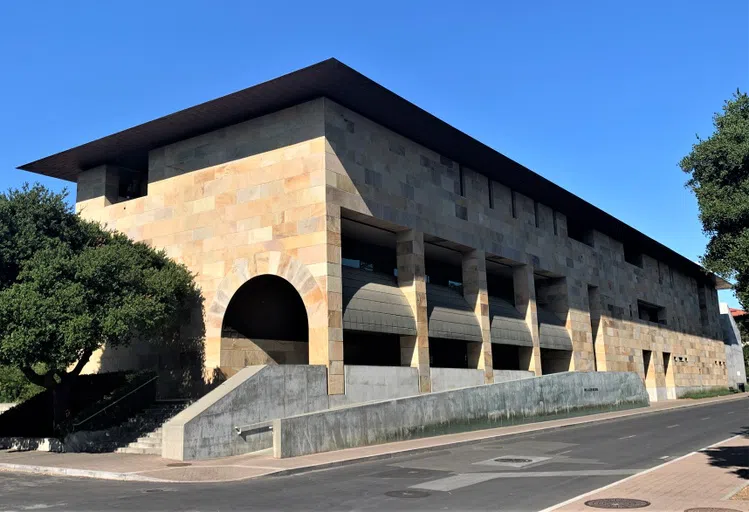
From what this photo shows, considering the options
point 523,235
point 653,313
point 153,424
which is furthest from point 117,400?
point 653,313

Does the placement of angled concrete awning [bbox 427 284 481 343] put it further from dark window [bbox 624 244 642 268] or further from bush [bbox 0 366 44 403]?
dark window [bbox 624 244 642 268]

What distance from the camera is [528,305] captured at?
35250 mm

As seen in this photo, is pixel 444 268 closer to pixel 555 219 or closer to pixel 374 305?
pixel 555 219

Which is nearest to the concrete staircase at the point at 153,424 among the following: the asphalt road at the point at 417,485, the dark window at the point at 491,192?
the asphalt road at the point at 417,485

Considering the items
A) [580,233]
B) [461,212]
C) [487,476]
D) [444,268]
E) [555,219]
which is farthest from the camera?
[580,233]

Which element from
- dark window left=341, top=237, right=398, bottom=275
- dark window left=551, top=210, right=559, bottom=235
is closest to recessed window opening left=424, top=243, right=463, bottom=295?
dark window left=341, top=237, right=398, bottom=275

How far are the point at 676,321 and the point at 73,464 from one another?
5345cm

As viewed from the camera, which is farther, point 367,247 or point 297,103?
point 367,247

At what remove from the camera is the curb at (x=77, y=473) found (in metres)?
15.5

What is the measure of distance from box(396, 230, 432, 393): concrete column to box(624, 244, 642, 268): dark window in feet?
99.2

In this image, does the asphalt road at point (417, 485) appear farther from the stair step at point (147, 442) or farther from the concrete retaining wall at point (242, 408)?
the stair step at point (147, 442)

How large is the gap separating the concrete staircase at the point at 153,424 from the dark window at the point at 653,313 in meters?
41.9

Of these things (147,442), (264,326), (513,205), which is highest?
(513,205)

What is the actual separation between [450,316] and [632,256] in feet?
97.5
